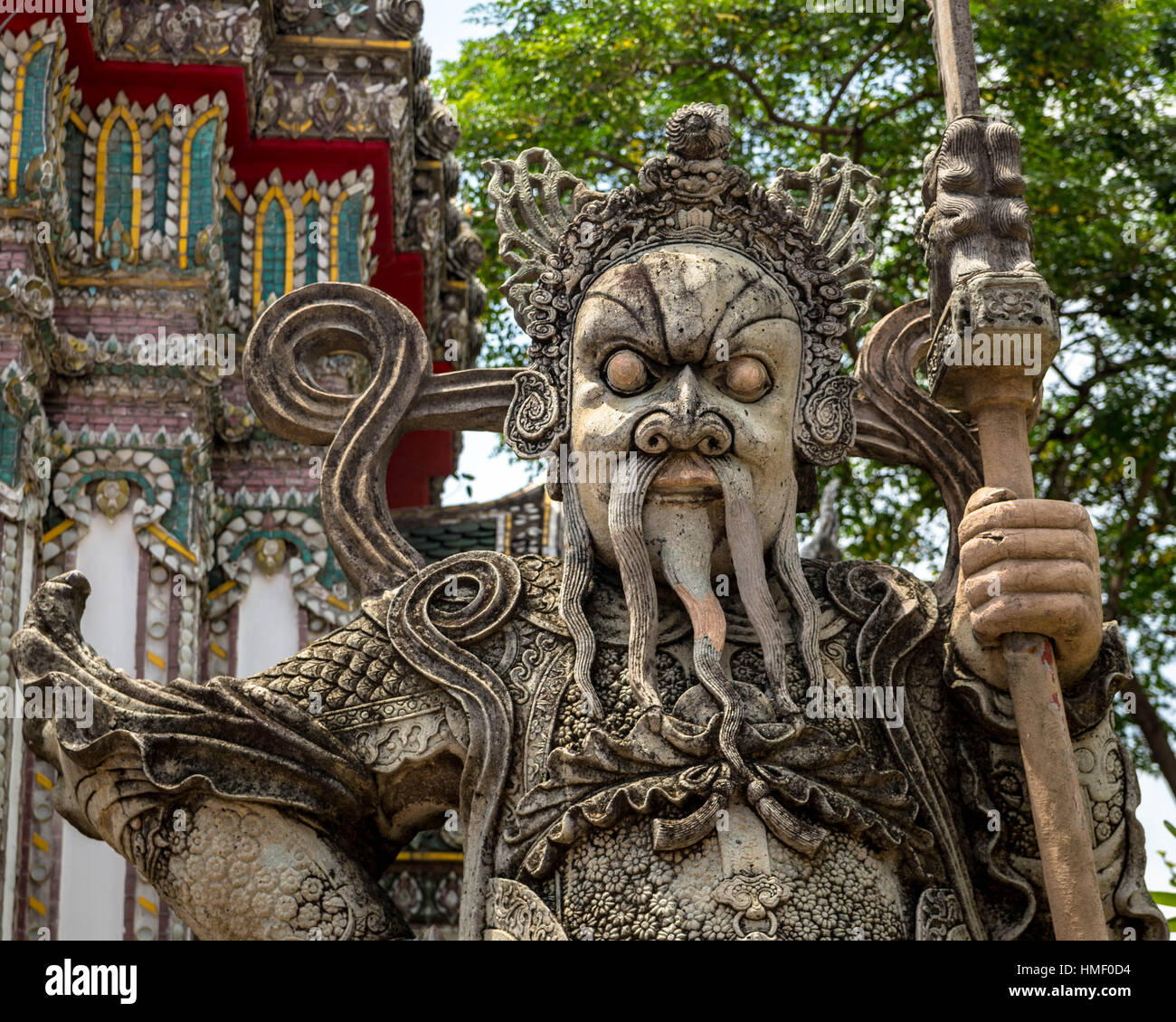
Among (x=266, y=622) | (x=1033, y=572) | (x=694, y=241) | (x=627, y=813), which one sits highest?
(x=694, y=241)

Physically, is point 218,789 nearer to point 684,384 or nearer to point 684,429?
point 684,429

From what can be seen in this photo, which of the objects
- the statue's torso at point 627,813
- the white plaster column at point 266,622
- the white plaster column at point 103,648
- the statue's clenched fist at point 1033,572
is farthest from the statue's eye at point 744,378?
the white plaster column at point 266,622

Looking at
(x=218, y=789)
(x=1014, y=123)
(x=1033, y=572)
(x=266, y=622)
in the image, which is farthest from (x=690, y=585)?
(x=1014, y=123)

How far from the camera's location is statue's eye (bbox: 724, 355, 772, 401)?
7219mm

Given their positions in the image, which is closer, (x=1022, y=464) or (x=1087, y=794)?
(x=1022, y=464)

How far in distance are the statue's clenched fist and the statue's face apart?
0.79 m

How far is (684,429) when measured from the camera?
701 cm

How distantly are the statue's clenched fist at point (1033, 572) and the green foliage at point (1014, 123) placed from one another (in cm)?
813

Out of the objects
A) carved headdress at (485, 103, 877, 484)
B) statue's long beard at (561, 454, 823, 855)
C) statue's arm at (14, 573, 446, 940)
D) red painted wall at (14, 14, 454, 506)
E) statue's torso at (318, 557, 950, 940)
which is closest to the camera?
statue's torso at (318, 557, 950, 940)

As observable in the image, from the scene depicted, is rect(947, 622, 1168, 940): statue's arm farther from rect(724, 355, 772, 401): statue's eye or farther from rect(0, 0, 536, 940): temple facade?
rect(0, 0, 536, 940): temple facade

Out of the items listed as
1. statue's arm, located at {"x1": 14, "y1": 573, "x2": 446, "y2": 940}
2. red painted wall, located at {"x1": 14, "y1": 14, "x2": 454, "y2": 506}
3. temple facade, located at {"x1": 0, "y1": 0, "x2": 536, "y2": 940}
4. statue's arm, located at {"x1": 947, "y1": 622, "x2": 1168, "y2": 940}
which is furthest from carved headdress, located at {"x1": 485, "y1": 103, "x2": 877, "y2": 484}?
red painted wall, located at {"x1": 14, "y1": 14, "x2": 454, "y2": 506}

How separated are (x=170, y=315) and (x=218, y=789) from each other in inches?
176
